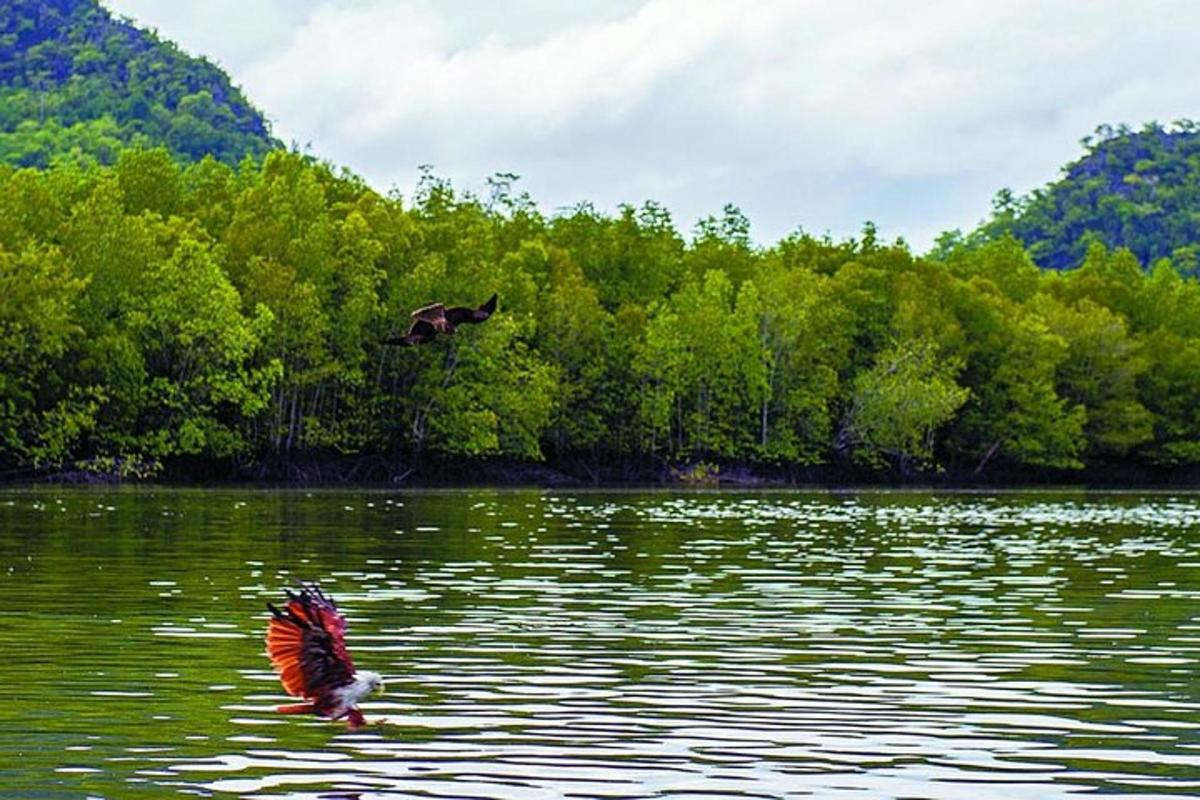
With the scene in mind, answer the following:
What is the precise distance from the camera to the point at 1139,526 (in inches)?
2426

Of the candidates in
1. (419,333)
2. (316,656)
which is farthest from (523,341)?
(316,656)

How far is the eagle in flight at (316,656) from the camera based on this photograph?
15.5 meters

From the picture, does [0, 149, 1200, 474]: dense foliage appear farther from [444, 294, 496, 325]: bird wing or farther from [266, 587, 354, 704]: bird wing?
[266, 587, 354, 704]: bird wing

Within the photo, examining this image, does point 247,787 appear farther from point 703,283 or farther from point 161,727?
point 703,283

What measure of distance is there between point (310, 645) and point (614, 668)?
25.5 feet

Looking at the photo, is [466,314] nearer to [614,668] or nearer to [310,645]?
[614,668]

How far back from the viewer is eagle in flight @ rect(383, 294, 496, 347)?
22391 mm

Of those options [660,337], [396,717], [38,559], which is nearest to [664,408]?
[660,337]

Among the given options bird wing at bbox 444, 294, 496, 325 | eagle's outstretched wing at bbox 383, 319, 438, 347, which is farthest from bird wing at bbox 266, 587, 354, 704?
bird wing at bbox 444, 294, 496, 325

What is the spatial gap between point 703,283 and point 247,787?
120 meters

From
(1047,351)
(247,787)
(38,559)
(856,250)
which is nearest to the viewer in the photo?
(247,787)

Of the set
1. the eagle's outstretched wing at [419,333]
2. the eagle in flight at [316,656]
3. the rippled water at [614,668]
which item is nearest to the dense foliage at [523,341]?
the rippled water at [614,668]

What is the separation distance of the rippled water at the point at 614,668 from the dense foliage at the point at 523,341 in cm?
4661

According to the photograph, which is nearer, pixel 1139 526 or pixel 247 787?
pixel 247 787
